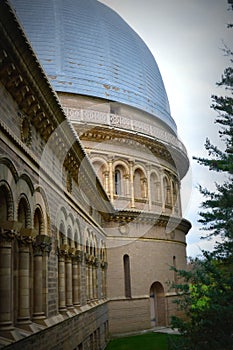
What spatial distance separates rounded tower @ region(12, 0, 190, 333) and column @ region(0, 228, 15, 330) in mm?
17124

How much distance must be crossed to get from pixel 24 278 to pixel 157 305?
2115 cm

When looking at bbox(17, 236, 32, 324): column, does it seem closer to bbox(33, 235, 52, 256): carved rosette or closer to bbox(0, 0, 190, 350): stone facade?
bbox(0, 0, 190, 350): stone facade

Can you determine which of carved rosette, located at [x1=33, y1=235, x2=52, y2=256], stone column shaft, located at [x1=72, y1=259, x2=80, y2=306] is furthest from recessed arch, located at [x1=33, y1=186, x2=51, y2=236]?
stone column shaft, located at [x1=72, y1=259, x2=80, y2=306]

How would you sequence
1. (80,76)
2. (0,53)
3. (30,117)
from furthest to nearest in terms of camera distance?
(80,76), (30,117), (0,53)

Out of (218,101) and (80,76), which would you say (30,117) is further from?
(80,76)

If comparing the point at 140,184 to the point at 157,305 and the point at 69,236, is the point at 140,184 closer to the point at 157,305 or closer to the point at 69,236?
the point at 157,305

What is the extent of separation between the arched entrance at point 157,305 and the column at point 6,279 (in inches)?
844

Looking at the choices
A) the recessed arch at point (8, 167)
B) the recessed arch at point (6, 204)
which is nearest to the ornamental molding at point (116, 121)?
the recessed arch at point (8, 167)

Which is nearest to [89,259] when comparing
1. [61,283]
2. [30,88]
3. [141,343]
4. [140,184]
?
[61,283]

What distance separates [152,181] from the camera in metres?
30.1

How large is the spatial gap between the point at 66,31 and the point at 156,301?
57.6ft

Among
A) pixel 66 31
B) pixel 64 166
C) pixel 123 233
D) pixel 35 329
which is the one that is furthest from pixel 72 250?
pixel 66 31

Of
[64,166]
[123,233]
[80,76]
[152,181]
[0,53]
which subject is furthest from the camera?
[152,181]

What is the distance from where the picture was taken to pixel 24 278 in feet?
29.6
